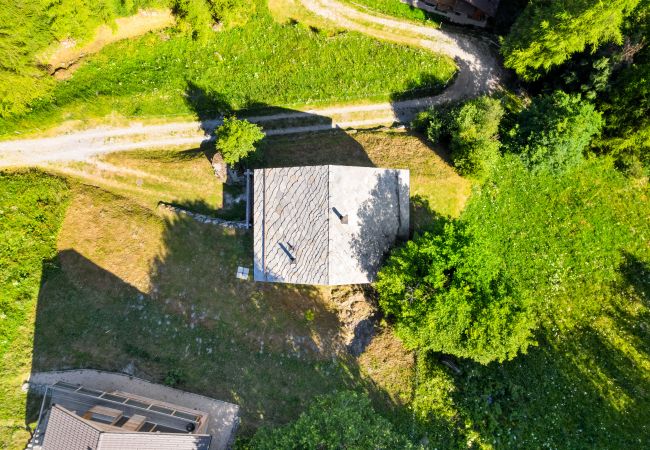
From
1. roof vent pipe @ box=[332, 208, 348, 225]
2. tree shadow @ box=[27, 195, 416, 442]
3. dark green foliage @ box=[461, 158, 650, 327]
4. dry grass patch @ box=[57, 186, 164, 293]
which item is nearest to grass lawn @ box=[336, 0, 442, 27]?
dark green foliage @ box=[461, 158, 650, 327]

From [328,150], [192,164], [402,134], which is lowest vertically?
[192,164]

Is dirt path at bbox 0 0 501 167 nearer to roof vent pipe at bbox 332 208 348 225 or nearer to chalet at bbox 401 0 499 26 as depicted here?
chalet at bbox 401 0 499 26

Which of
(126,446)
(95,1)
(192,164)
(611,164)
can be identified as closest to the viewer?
(126,446)

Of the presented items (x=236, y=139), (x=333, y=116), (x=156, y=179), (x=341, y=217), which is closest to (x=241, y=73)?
Answer: (x=333, y=116)

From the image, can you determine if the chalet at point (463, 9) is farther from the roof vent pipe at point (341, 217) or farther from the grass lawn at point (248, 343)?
the roof vent pipe at point (341, 217)

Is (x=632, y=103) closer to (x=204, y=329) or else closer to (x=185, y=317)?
(x=204, y=329)

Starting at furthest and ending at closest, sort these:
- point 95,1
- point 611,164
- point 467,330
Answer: point 611,164, point 95,1, point 467,330

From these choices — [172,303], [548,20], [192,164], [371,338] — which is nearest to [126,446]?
[172,303]

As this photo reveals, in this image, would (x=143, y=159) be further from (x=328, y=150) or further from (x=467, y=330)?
(x=467, y=330)
